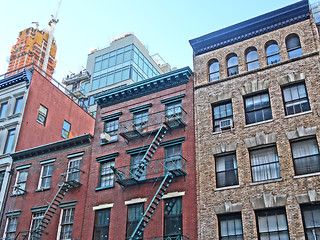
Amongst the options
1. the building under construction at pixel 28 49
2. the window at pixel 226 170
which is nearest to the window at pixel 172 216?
the window at pixel 226 170

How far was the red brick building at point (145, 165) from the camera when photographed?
22375 millimetres

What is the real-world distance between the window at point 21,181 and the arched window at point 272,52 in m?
20.6

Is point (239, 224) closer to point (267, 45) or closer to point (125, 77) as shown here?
point (267, 45)

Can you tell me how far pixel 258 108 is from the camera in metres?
22.4

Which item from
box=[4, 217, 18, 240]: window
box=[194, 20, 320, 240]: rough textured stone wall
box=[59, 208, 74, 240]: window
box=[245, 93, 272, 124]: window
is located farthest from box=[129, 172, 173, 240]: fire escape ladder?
box=[4, 217, 18, 240]: window

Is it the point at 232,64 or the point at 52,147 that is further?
the point at 52,147

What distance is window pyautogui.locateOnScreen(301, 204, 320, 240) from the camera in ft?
57.7

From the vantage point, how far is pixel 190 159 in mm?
23250

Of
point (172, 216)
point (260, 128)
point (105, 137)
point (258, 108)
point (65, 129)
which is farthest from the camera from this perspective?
point (65, 129)

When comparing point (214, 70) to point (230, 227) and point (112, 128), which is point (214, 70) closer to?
point (112, 128)

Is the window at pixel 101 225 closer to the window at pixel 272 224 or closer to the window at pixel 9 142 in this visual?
the window at pixel 272 224

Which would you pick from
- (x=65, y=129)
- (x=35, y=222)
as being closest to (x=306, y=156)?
(x=35, y=222)

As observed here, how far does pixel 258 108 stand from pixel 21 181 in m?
19.7

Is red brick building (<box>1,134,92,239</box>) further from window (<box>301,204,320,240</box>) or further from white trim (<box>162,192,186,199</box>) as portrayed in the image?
Result: window (<box>301,204,320,240</box>)
